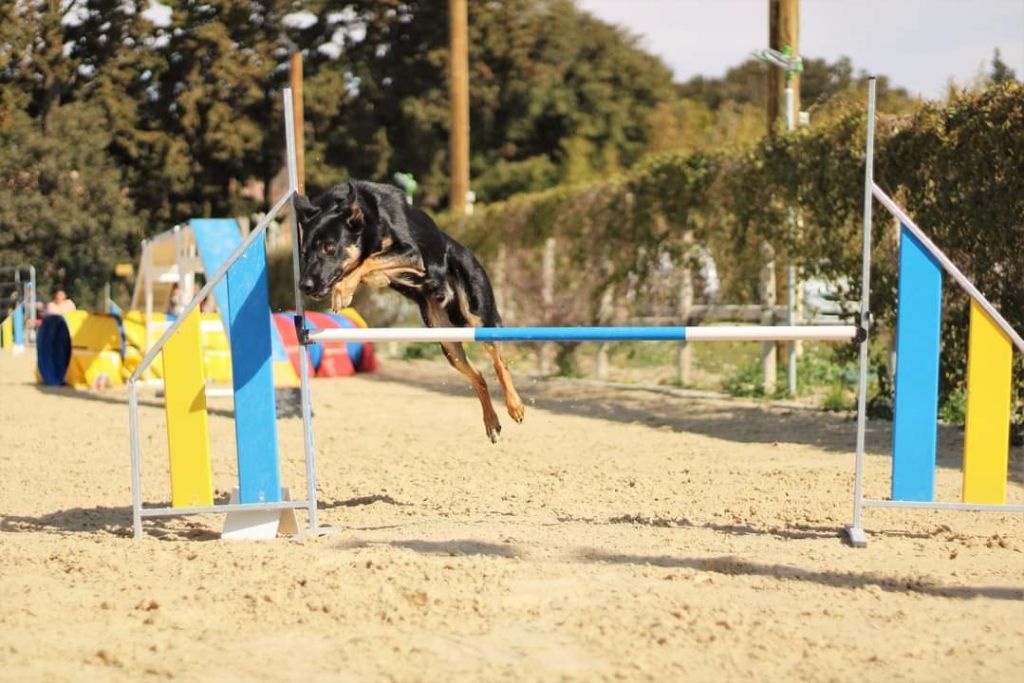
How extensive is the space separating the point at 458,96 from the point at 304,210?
1478 cm

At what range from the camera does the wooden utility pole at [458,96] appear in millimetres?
19125

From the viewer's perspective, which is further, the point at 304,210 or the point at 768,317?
the point at 768,317

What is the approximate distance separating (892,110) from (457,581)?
6340 mm

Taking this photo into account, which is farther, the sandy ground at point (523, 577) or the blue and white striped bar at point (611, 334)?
the blue and white striped bar at point (611, 334)

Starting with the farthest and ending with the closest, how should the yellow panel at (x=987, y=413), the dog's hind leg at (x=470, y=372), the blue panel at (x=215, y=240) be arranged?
1. the blue panel at (x=215, y=240)
2. the dog's hind leg at (x=470, y=372)
3. the yellow panel at (x=987, y=413)

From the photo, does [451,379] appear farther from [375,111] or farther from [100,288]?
[375,111]

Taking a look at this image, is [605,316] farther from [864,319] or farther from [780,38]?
[864,319]

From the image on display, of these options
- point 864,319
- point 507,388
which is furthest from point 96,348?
point 864,319

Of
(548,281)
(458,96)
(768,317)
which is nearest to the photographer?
(768,317)

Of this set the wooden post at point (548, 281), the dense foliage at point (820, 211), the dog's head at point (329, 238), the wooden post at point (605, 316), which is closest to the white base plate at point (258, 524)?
the dog's head at point (329, 238)

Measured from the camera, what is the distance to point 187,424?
5.19 metres

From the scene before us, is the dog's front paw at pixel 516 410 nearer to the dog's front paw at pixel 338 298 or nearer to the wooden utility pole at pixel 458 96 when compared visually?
the dog's front paw at pixel 338 298

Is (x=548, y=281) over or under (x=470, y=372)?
over

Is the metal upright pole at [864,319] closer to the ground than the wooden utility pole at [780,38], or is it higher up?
closer to the ground
